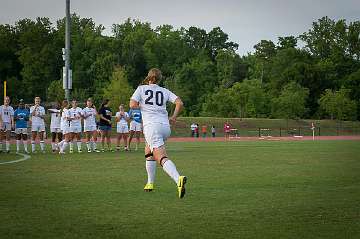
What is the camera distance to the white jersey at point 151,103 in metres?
11.1

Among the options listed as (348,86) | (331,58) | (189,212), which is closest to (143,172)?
(189,212)

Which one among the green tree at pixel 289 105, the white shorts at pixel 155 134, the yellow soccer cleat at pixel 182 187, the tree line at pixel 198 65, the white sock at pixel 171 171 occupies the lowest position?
the yellow soccer cleat at pixel 182 187

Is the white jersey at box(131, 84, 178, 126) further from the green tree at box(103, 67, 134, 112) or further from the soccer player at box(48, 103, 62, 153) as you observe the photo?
the green tree at box(103, 67, 134, 112)

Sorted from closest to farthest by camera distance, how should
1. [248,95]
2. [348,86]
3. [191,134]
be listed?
[191,134]
[248,95]
[348,86]

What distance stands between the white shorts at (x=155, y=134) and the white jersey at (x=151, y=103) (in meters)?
0.10

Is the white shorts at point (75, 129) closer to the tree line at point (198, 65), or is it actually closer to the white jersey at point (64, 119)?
the white jersey at point (64, 119)

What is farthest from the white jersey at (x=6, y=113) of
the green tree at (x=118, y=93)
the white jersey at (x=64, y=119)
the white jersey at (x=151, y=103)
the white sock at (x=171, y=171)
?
the green tree at (x=118, y=93)

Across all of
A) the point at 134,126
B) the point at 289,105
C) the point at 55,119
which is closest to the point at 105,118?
the point at 55,119

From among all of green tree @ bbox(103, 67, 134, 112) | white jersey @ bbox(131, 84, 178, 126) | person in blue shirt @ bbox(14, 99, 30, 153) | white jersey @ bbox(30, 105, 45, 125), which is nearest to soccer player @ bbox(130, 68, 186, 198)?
white jersey @ bbox(131, 84, 178, 126)

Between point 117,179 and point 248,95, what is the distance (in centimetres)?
7312

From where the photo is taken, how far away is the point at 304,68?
102688 millimetres

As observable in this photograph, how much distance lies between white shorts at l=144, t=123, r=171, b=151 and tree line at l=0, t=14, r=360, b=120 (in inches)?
2967

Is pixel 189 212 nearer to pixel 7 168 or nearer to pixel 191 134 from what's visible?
pixel 7 168

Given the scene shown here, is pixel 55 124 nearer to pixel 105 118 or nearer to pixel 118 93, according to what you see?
pixel 105 118
